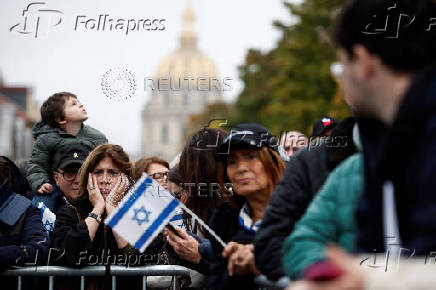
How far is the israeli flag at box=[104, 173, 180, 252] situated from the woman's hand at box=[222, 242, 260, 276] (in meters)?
0.44

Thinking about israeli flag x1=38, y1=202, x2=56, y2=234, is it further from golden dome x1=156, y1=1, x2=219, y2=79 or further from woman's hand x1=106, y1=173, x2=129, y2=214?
golden dome x1=156, y1=1, x2=219, y2=79

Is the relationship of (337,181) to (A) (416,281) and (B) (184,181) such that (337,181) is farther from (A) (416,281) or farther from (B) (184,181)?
(B) (184,181)

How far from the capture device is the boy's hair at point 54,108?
7.98 meters

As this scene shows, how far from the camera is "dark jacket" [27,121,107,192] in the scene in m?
7.71

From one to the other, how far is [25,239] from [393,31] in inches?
143

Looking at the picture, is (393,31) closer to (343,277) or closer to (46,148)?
(343,277)

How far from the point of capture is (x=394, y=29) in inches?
109

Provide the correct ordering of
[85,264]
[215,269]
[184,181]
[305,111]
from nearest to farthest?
1. [215,269]
2. [85,264]
3. [184,181]
4. [305,111]

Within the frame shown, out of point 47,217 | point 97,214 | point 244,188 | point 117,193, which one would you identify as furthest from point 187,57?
point 244,188

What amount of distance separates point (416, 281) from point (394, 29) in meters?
0.80

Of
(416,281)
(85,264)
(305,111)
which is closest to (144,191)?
(85,264)

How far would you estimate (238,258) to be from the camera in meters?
4.42

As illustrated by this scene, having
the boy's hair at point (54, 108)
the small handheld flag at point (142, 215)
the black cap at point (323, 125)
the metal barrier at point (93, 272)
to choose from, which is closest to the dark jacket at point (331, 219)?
the small handheld flag at point (142, 215)

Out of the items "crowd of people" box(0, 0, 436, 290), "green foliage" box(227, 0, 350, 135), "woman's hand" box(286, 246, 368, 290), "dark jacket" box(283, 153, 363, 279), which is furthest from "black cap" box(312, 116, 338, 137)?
"green foliage" box(227, 0, 350, 135)
